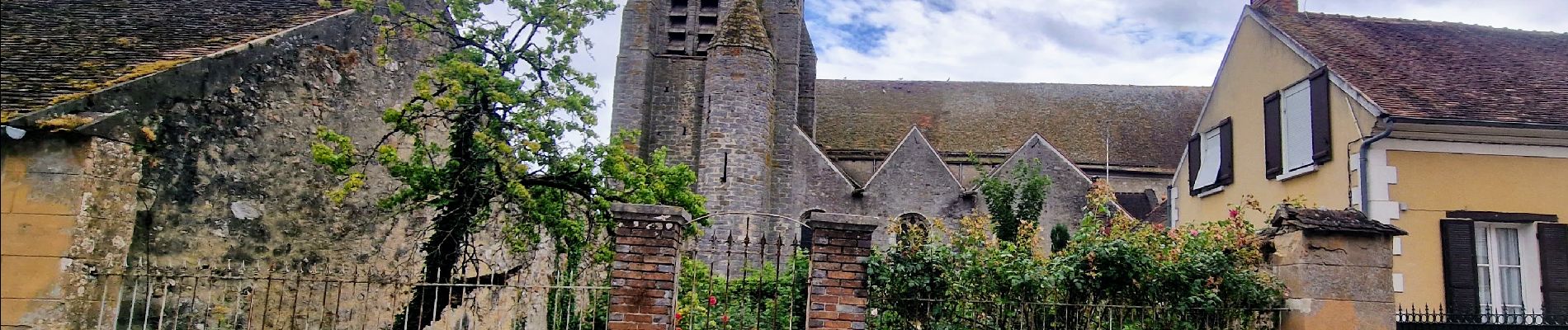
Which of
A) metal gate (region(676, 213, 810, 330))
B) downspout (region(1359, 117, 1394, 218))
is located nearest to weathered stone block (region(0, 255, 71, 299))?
metal gate (region(676, 213, 810, 330))

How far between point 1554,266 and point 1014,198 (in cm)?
1192

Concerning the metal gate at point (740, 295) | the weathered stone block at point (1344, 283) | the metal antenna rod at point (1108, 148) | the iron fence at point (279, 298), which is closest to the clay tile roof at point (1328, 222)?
the weathered stone block at point (1344, 283)

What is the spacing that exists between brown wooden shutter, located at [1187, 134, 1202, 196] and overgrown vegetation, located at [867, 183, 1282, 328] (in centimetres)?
850

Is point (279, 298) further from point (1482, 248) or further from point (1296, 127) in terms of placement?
point (1482, 248)

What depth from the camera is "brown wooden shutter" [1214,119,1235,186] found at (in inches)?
552

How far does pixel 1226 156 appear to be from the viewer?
1422cm

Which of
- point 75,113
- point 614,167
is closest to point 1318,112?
point 614,167

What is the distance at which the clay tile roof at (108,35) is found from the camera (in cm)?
808

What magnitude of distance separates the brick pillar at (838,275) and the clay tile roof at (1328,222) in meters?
3.26

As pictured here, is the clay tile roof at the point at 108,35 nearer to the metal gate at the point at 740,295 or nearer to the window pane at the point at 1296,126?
the metal gate at the point at 740,295

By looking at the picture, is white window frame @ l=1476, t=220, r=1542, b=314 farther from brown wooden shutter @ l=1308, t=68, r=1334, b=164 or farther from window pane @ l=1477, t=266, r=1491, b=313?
brown wooden shutter @ l=1308, t=68, r=1334, b=164

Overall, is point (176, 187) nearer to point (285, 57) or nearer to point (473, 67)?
point (285, 57)

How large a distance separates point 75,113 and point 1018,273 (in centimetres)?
779

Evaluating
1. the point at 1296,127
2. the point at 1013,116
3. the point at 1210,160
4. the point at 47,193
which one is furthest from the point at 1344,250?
the point at 1013,116
